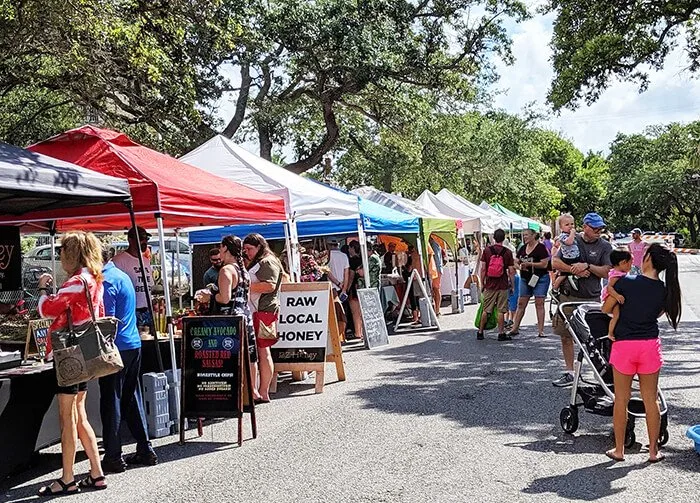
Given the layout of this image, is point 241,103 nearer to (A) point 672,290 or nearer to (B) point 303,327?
(B) point 303,327

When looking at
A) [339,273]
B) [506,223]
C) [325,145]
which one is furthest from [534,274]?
[506,223]

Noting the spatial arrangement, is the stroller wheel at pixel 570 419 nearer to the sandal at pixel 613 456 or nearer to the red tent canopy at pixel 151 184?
the sandal at pixel 613 456

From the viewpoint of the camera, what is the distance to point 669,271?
5.82m

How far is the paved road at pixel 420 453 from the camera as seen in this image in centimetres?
527

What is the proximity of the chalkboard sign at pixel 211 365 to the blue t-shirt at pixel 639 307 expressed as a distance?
3.22 metres

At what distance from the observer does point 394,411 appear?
7.81 metres

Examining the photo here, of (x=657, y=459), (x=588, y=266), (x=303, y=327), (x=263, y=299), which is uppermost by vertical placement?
(x=588, y=266)

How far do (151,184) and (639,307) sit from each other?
174 inches

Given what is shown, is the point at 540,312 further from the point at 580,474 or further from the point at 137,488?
the point at 137,488

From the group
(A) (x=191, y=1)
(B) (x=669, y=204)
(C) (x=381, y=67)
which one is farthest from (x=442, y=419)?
(B) (x=669, y=204)

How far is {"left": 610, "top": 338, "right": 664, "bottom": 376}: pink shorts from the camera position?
5637 millimetres

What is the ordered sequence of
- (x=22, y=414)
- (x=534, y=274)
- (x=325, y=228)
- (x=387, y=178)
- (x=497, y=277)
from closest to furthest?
(x=22, y=414)
(x=497, y=277)
(x=534, y=274)
(x=325, y=228)
(x=387, y=178)

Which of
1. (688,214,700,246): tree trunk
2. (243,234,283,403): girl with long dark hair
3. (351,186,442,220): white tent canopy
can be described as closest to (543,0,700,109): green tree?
(351,186,442,220): white tent canopy

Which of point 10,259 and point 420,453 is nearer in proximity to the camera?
point 420,453
